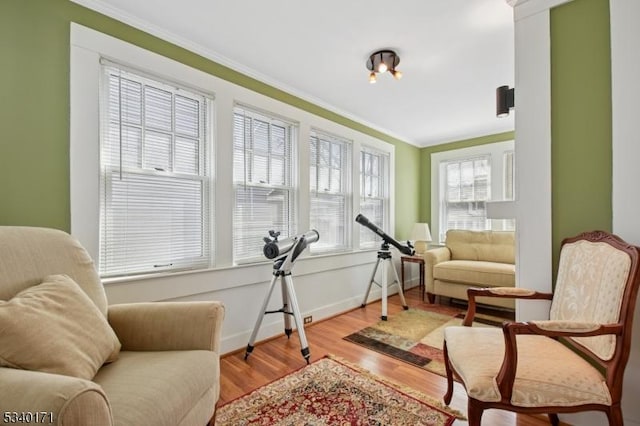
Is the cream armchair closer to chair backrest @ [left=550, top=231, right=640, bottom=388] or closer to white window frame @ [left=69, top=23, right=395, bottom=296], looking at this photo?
white window frame @ [left=69, top=23, right=395, bottom=296]

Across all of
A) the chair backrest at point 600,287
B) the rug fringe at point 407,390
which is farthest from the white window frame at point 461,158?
the rug fringe at point 407,390

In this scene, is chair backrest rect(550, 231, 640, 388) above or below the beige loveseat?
above

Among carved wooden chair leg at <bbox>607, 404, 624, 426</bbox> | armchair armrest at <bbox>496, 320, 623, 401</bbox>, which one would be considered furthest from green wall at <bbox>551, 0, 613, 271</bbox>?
carved wooden chair leg at <bbox>607, 404, 624, 426</bbox>

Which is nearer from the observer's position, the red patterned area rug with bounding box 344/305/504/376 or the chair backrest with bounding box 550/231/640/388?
the chair backrest with bounding box 550/231/640/388

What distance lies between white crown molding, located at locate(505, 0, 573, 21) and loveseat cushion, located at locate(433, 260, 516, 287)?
2477 mm

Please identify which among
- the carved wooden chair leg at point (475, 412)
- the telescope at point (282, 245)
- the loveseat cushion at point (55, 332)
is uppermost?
the telescope at point (282, 245)

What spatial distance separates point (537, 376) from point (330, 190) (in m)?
2.63

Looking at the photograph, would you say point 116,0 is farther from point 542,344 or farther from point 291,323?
point 542,344

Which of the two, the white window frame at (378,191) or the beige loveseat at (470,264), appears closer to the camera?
the beige loveseat at (470,264)

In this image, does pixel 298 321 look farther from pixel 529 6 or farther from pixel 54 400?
pixel 529 6

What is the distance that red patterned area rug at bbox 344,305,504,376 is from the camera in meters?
2.35

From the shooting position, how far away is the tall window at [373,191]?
13.2ft

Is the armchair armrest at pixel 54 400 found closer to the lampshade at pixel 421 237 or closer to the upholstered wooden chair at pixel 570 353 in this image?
the upholstered wooden chair at pixel 570 353

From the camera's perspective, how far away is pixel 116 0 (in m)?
1.80
